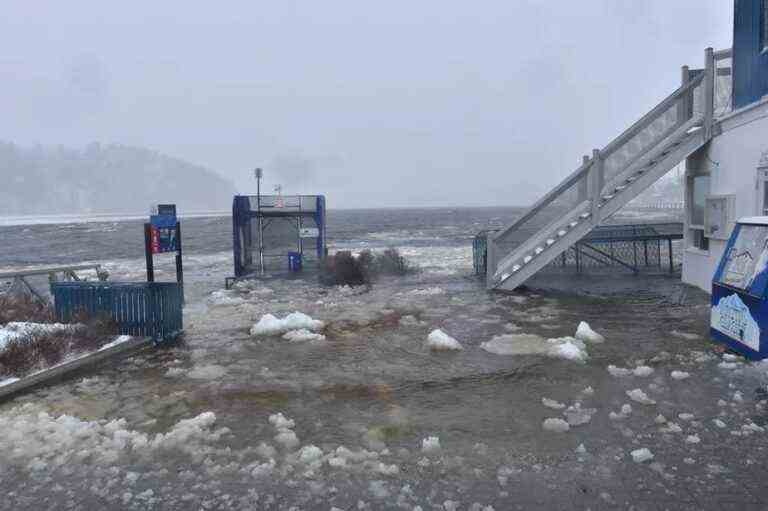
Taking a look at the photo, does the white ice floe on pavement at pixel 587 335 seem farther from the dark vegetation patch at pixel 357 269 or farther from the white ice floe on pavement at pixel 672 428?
the dark vegetation patch at pixel 357 269

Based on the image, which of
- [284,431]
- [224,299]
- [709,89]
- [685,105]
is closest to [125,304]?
[224,299]

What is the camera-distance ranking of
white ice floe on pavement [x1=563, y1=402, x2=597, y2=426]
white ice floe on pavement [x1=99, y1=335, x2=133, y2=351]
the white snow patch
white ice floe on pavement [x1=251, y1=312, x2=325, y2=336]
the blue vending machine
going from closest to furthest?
white ice floe on pavement [x1=563, y1=402, x2=597, y2=426]
the blue vending machine
the white snow patch
white ice floe on pavement [x1=99, y1=335, x2=133, y2=351]
white ice floe on pavement [x1=251, y1=312, x2=325, y2=336]

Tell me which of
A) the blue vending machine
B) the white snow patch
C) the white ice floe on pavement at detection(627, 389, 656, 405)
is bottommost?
the white ice floe on pavement at detection(627, 389, 656, 405)

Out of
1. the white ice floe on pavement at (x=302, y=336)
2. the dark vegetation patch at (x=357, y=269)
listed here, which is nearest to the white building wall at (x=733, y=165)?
the white ice floe on pavement at (x=302, y=336)

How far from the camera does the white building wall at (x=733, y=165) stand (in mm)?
11508

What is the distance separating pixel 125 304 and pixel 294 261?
11.4m

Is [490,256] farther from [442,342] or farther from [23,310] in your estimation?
[23,310]

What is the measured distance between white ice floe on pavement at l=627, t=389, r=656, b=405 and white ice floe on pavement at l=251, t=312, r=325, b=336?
6.47 metres

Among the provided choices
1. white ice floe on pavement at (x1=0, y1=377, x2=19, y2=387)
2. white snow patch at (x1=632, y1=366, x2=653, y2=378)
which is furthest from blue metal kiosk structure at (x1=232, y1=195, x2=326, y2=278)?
white snow patch at (x1=632, y1=366, x2=653, y2=378)

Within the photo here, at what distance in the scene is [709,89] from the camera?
1367 cm

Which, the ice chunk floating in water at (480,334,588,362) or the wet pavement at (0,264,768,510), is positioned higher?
the ice chunk floating in water at (480,334,588,362)

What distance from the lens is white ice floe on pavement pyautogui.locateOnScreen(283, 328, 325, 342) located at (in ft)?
35.6

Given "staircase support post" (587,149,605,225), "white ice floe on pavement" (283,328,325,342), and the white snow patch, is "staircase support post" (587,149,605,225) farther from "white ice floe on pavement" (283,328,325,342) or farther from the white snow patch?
"white ice floe on pavement" (283,328,325,342)

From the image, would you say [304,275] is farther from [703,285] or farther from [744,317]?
[744,317]
